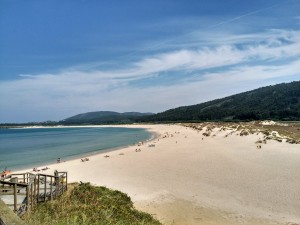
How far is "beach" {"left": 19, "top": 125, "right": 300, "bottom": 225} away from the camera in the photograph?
15.4 m

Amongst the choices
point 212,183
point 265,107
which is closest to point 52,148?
point 212,183

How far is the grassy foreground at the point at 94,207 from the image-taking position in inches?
475

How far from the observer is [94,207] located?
44.2ft

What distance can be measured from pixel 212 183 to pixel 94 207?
9.88 meters

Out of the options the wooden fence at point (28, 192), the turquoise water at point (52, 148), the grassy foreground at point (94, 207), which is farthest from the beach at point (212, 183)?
the turquoise water at point (52, 148)

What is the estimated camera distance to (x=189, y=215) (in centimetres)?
1550

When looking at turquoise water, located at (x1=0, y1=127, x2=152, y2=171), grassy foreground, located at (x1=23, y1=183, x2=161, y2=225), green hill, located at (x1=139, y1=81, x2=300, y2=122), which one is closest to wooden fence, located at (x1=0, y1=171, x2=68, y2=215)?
grassy foreground, located at (x1=23, y1=183, x2=161, y2=225)

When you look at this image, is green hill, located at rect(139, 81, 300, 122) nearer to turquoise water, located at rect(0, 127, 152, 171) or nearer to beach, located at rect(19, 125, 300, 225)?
turquoise water, located at rect(0, 127, 152, 171)

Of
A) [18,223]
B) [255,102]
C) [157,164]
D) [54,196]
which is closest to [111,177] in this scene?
[157,164]

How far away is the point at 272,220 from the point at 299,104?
10460 centimetres

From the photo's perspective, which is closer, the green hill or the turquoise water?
the turquoise water

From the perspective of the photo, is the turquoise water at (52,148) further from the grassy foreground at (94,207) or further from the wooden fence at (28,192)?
the grassy foreground at (94,207)

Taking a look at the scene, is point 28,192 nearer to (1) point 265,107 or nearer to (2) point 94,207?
(2) point 94,207

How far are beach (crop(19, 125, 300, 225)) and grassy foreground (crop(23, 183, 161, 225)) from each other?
70.3 inches
